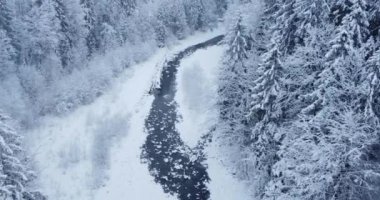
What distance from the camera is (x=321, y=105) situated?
14977mm

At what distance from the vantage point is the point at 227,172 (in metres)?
25.2

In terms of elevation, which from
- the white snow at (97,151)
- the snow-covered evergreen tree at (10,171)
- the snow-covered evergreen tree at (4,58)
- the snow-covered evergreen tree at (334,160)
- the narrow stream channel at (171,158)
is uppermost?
the snow-covered evergreen tree at (4,58)

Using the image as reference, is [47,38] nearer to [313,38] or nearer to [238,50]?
[238,50]

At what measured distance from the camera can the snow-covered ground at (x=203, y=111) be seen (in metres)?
23.6

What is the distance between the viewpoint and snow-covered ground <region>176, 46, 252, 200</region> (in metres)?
23.6

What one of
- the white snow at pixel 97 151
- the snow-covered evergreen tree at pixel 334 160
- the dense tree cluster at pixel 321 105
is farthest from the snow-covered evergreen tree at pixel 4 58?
the snow-covered evergreen tree at pixel 334 160

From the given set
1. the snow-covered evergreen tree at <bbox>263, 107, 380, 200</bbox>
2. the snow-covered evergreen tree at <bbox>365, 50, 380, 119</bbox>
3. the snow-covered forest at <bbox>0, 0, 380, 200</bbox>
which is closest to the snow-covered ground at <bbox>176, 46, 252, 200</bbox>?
the snow-covered forest at <bbox>0, 0, 380, 200</bbox>

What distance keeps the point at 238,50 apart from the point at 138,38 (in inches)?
1280

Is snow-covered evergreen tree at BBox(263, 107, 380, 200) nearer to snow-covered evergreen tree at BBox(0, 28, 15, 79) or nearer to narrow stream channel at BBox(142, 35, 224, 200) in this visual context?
narrow stream channel at BBox(142, 35, 224, 200)

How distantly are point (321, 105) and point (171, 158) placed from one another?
583 inches

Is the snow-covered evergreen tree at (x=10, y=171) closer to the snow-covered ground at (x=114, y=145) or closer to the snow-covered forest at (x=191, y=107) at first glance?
the snow-covered forest at (x=191, y=107)

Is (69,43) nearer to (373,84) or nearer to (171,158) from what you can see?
(171,158)

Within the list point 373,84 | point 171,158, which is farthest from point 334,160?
point 171,158

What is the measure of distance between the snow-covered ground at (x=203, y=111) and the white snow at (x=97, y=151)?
3837 millimetres
